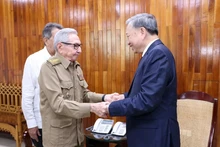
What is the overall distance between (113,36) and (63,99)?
1.55 metres

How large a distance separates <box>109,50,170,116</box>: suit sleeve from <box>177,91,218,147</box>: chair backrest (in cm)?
92

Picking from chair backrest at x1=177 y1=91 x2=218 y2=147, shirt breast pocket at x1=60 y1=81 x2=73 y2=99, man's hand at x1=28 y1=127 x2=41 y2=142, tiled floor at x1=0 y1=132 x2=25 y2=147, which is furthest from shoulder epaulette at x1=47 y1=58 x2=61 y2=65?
tiled floor at x1=0 y1=132 x2=25 y2=147

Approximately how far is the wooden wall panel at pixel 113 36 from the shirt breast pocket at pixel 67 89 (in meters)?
1.30

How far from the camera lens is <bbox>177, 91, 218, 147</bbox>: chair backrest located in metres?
2.00

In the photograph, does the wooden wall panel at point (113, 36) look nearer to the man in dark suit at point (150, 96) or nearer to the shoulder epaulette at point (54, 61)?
the man in dark suit at point (150, 96)

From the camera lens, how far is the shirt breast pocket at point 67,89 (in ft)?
5.28

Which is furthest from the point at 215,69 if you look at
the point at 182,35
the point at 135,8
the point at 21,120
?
the point at 21,120

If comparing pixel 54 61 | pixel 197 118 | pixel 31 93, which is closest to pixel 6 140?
pixel 31 93

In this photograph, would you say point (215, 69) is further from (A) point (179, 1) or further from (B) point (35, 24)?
(B) point (35, 24)

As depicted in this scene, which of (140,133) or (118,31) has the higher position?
(118,31)

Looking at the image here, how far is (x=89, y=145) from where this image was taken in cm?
239

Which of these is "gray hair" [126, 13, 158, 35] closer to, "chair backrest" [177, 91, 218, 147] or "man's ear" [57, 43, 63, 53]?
"man's ear" [57, 43, 63, 53]

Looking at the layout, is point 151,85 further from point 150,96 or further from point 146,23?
point 146,23

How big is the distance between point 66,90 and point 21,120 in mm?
1943
